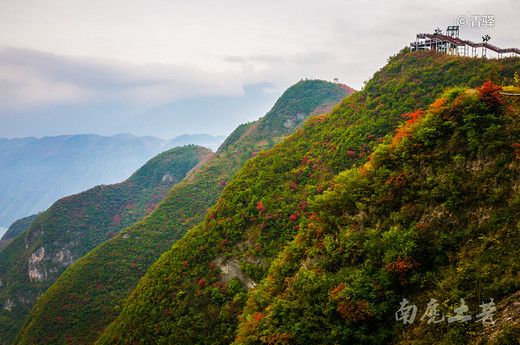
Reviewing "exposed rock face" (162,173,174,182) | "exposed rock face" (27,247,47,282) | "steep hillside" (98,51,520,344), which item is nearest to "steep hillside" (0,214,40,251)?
"exposed rock face" (27,247,47,282)

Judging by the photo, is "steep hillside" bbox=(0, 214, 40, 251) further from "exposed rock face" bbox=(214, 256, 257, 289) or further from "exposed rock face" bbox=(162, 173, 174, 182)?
"exposed rock face" bbox=(214, 256, 257, 289)

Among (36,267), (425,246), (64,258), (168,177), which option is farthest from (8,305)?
(425,246)

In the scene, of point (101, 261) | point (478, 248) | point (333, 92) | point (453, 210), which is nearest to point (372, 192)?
point (453, 210)

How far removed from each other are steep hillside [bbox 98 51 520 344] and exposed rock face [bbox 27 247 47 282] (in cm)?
6394

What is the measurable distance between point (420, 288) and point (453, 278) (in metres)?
1.36

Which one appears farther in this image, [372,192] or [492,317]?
[372,192]

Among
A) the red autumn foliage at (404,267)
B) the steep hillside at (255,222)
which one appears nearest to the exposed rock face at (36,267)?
the steep hillside at (255,222)

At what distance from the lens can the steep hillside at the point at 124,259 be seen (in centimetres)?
4475

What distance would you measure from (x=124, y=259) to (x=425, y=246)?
62.1 meters

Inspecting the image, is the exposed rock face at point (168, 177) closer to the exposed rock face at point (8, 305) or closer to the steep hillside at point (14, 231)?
the exposed rock face at point (8, 305)

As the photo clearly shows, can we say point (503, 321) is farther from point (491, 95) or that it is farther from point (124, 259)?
point (124, 259)

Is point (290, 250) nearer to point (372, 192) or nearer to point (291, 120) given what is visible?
point (372, 192)

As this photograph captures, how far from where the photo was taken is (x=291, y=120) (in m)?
96.8

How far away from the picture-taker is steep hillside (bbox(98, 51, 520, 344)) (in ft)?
85.5
